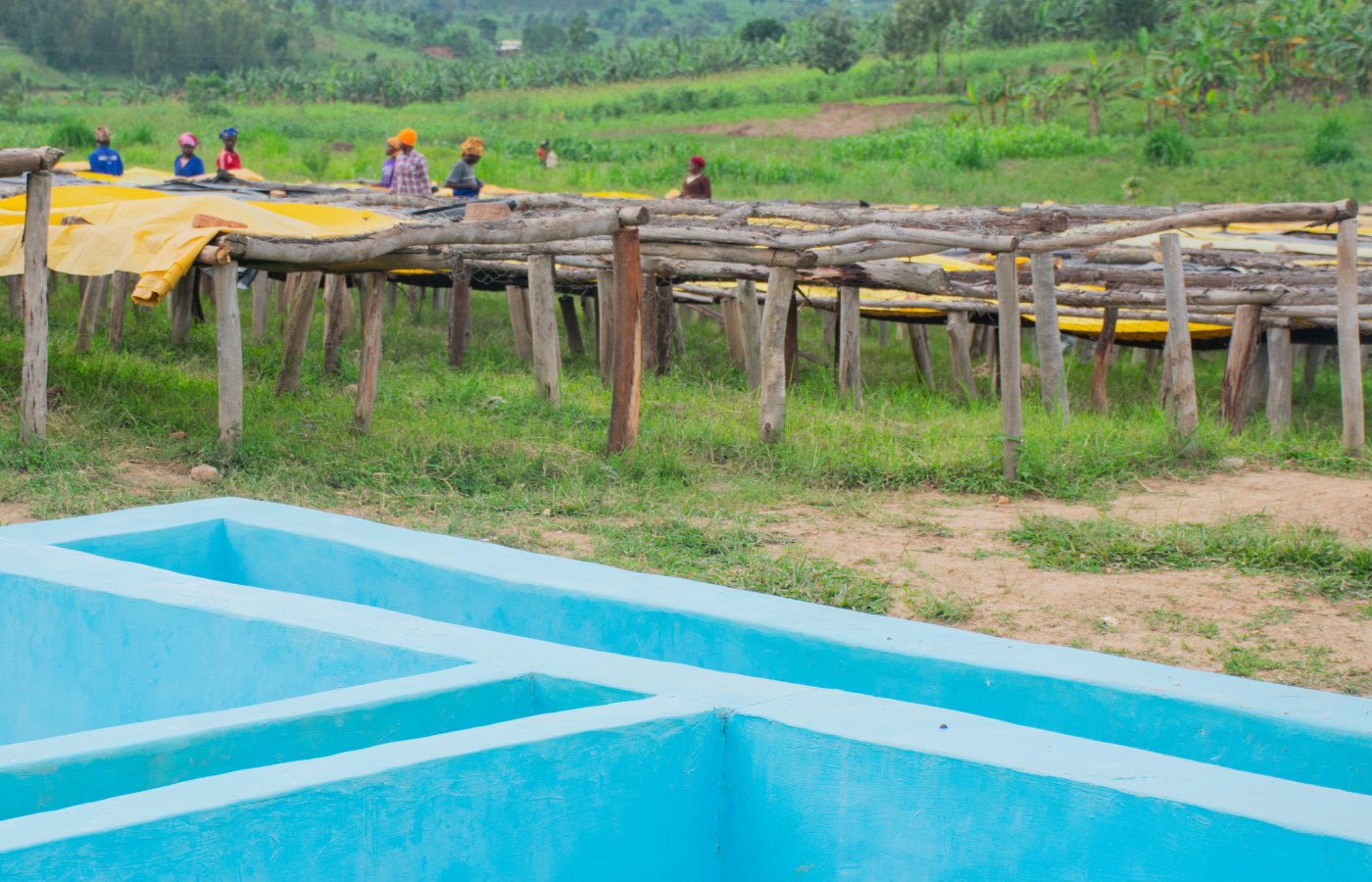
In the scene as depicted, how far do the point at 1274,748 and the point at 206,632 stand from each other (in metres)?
2.25

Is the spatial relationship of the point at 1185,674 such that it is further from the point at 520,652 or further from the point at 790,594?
the point at 790,594

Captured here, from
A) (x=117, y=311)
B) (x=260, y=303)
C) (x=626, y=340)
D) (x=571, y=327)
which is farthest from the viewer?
(x=571, y=327)

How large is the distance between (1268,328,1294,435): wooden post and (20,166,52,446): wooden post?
8234mm

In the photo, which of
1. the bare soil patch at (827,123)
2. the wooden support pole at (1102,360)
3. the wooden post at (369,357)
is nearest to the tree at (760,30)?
the bare soil patch at (827,123)

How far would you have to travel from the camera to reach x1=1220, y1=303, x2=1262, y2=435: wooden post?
865cm

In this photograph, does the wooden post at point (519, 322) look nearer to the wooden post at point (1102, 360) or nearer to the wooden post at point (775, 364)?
the wooden post at point (775, 364)

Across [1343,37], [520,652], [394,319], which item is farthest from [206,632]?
[1343,37]

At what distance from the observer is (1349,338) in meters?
7.64

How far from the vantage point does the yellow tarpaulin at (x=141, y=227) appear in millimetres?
7406

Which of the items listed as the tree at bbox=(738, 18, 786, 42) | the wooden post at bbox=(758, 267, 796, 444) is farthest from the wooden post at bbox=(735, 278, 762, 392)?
the tree at bbox=(738, 18, 786, 42)

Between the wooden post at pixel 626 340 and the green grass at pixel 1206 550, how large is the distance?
2.43 m

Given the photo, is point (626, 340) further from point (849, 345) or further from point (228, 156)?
point (228, 156)

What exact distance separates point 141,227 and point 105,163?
7268 mm

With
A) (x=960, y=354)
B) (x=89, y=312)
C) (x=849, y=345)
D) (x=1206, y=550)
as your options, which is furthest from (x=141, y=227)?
(x=960, y=354)
